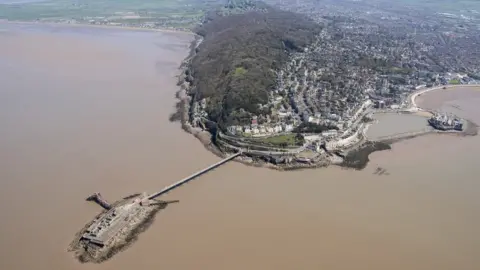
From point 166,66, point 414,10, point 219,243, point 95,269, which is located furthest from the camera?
point 414,10

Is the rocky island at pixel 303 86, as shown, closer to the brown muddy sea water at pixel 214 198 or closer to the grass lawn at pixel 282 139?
the grass lawn at pixel 282 139

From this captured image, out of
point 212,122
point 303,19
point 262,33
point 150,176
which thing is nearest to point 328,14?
point 303,19

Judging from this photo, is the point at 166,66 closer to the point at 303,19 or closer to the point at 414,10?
the point at 303,19

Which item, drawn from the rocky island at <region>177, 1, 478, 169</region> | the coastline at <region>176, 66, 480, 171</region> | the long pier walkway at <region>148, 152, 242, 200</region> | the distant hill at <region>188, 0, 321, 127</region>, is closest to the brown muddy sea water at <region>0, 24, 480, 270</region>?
the long pier walkway at <region>148, 152, 242, 200</region>

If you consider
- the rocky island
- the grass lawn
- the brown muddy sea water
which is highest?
the rocky island

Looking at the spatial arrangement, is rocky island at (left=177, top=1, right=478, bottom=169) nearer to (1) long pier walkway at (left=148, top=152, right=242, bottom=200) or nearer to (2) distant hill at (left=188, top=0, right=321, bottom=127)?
(2) distant hill at (left=188, top=0, right=321, bottom=127)

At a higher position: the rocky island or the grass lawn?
the rocky island

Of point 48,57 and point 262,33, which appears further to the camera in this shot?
point 262,33

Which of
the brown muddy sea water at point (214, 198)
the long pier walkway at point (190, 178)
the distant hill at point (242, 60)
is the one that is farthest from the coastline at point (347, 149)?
the distant hill at point (242, 60)
